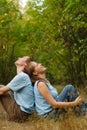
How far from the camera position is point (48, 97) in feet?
27.7

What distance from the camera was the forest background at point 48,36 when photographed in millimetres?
22594

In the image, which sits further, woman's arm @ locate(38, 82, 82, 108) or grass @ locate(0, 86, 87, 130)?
woman's arm @ locate(38, 82, 82, 108)

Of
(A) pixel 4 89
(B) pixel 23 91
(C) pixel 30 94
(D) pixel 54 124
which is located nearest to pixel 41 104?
(C) pixel 30 94

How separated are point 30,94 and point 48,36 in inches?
638

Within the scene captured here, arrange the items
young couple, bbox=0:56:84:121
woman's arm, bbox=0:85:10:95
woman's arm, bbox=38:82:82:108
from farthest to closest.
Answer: woman's arm, bbox=0:85:10:95 → young couple, bbox=0:56:84:121 → woman's arm, bbox=38:82:82:108

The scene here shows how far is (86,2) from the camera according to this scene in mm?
19891

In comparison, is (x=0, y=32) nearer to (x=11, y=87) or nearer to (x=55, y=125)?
(x=11, y=87)

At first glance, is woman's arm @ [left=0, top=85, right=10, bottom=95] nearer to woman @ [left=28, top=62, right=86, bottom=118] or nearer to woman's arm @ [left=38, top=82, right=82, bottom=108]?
woman @ [left=28, top=62, right=86, bottom=118]

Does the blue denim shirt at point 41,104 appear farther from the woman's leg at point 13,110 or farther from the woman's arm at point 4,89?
the woman's arm at point 4,89

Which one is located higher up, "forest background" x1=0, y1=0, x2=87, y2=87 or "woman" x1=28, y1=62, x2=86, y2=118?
"woman" x1=28, y1=62, x2=86, y2=118

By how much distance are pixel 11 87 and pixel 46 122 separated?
1708 mm

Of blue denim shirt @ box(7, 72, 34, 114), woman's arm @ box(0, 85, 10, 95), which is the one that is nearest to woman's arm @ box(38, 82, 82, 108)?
blue denim shirt @ box(7, 72, 34, 114)

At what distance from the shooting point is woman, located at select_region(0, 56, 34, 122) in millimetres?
8836

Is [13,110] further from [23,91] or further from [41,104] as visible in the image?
[41,104]
